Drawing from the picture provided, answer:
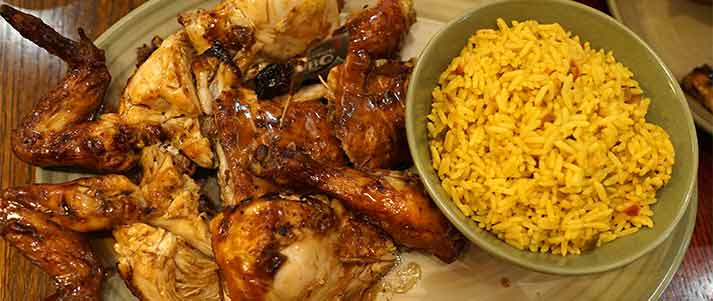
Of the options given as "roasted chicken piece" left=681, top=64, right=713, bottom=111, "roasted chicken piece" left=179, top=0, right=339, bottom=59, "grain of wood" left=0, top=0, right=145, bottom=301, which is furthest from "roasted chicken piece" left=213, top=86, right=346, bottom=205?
"roasted chicken piece" left=681, top=64, right=713, bottom=111

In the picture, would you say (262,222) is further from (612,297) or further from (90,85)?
(612,297)

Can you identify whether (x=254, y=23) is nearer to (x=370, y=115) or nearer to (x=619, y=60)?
(x=370, y=115)

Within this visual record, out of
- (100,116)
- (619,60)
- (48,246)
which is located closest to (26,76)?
(100,116)

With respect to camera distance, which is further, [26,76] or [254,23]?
[26,76]

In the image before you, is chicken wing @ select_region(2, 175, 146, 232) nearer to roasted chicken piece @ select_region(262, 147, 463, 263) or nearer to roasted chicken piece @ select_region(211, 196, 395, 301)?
roasted chicken piece @ select_region(211, 196, 395, 301)

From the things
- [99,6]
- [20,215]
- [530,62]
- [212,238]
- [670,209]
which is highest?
[99,6]

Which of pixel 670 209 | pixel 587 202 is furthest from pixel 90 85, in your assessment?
pixel 670 209
